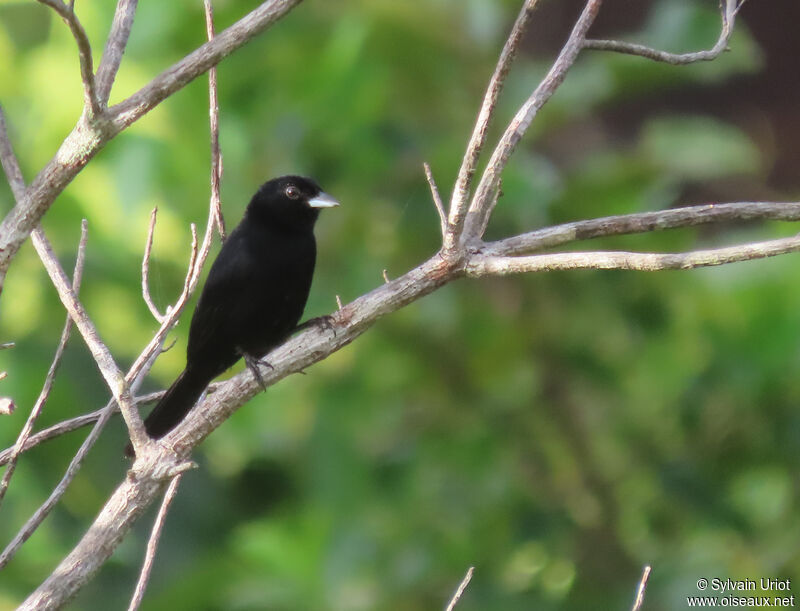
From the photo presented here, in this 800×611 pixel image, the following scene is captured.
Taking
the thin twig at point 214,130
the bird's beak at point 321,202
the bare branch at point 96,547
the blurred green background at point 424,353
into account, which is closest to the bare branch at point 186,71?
the thin twig at point 214,130

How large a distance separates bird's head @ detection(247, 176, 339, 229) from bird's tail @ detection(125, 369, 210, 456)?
2.41ft

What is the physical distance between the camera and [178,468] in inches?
82.7

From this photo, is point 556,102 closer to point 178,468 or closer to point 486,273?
point 486,273

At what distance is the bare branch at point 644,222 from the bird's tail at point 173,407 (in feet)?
6.42

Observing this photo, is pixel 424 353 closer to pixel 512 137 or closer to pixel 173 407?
pixel 173 407

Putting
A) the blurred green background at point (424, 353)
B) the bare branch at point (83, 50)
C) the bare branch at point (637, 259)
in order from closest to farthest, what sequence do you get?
the bare branch at point (83, 50)
the bare branch at point (637, 259)
the blurred green background at point (424, 353)

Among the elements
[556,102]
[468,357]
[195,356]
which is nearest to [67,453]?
[195,356]

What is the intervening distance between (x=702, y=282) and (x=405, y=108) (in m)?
1.70

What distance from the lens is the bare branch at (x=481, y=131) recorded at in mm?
2361

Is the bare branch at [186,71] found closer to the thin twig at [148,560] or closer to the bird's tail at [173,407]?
the thin twig at [148,560]

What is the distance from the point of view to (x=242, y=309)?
410 cm

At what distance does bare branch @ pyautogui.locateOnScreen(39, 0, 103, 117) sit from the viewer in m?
1.81

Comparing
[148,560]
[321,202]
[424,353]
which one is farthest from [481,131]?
[424,353]

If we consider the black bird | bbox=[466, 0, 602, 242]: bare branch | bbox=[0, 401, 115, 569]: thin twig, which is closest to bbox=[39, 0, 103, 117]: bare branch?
bbox=[0, 401, 115, 569]: thin twig
